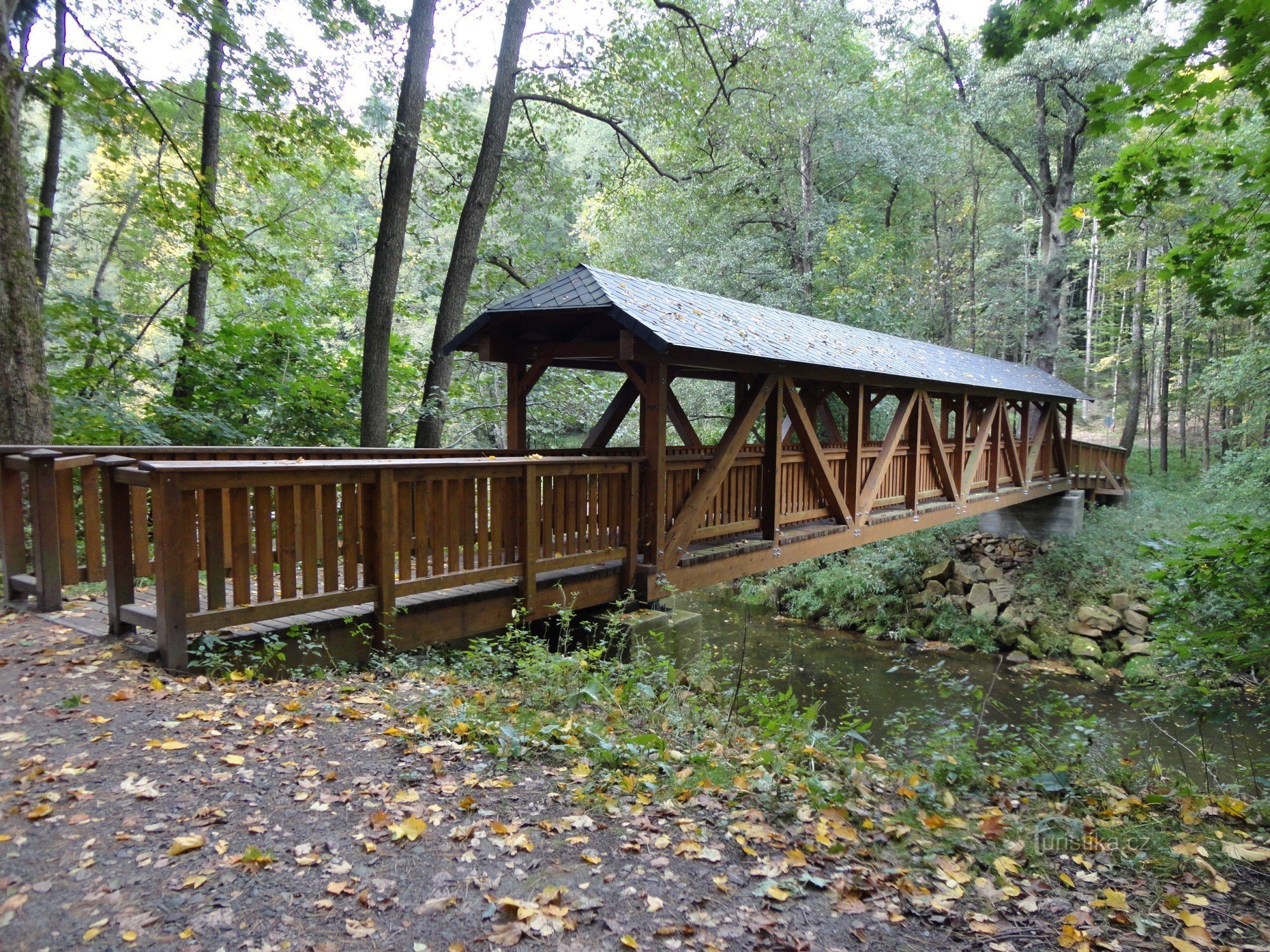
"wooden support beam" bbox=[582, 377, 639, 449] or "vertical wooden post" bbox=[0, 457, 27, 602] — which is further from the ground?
"wooden support beam" bbox=[582, 377, 639, 449]

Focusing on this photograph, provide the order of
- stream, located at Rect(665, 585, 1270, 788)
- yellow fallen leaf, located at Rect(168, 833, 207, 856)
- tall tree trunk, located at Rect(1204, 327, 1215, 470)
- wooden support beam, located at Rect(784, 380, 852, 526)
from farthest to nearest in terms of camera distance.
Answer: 1. tall tree trunk, located at Rect(1204, 327, 1215, 470)
2. wooden support beam, located at Rect(784, 380, 852, 526)
3. stream, located at Rect(665, 585, 1270, 788)
4. yellow fallen leaf, located at Rect(168, 833, 207, 856)

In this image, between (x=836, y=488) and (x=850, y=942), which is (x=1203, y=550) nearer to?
(x=850, y=942)

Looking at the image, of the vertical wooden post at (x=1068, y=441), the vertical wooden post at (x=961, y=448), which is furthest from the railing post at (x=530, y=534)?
the vertical wooden post at (x=1068, y=441)

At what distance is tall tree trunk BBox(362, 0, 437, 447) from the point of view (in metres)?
9.55

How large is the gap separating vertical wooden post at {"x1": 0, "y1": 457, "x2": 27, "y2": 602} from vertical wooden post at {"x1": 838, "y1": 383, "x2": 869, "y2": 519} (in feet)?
26.8

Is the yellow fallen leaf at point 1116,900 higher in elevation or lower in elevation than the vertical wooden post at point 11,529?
lower

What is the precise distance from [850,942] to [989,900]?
2.29 ft

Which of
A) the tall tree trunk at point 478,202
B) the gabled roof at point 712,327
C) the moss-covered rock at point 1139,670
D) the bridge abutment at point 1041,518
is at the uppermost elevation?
the tall tree trunk at point 478,202

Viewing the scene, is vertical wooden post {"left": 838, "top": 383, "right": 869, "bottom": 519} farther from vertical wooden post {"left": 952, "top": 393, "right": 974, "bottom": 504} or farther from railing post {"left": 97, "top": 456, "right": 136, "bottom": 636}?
railing post {"left": 97, "top": 456, "right": 136, "bottom": 636}

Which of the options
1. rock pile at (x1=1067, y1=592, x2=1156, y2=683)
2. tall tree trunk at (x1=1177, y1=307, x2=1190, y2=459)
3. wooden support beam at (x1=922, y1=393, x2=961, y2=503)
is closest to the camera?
wooden support beam at (x1=922, y1=393, x2=961, y2=503)

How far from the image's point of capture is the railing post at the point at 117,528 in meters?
4.06

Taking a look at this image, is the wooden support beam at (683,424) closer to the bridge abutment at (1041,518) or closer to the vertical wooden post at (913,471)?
the vertical wooden post at (913,471)

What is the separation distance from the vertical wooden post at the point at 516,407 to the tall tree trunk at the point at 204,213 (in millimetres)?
4422

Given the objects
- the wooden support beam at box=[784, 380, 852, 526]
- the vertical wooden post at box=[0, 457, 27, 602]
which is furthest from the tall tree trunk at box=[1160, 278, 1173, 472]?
the vertical wooden post at box=[0, 457, 27, 602]
